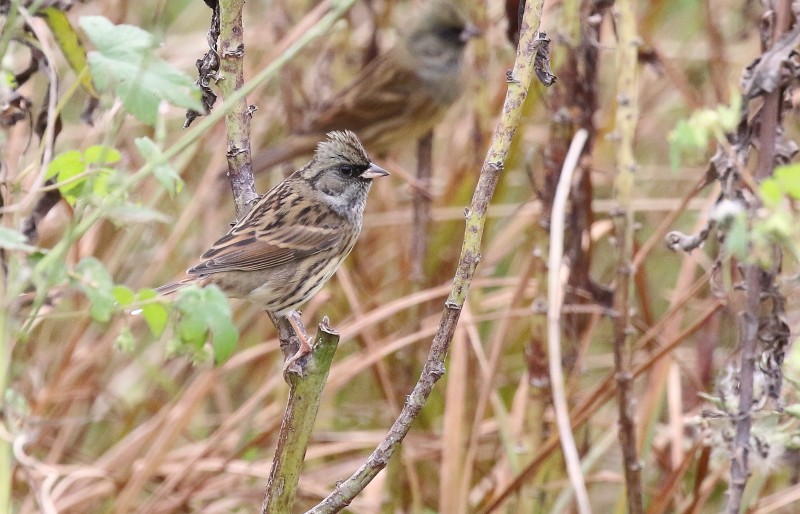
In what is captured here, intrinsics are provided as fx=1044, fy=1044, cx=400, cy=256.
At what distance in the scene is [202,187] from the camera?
3586mm

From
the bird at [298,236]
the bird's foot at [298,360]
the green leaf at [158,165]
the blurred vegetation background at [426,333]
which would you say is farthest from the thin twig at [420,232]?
the green leaf at [158,165]

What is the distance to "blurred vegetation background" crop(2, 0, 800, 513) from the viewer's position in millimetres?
2703

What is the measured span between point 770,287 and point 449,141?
8.17 ft

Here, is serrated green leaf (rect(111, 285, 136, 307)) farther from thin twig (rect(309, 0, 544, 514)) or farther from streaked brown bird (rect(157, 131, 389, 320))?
streaked brown bird (rect(157, 131, 389, 320))

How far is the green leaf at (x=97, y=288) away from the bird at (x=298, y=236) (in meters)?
0.99

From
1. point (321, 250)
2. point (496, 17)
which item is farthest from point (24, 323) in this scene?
point (496, 17)

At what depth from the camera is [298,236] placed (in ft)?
9.13

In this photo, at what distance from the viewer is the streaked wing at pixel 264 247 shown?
2.55m

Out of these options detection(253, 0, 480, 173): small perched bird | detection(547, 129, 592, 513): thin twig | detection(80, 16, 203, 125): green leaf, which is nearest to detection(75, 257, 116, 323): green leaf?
detection(80, 16, 203, 125): green leaf

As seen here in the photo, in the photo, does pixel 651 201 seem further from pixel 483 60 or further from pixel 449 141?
pixel 449 141

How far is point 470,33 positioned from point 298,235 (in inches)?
49.7

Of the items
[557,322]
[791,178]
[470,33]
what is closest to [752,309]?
[557,322]

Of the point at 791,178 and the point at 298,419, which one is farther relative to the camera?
the point at 298,419

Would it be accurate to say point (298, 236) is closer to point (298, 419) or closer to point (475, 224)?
point (298, 419)
